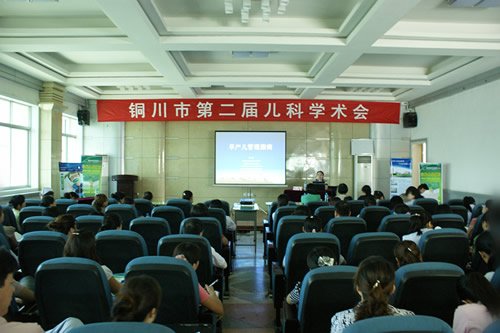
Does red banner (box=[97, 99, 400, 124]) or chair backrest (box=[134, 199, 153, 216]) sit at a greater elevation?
red banner (box=[97, 99, 400, 124])

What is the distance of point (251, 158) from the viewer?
1040 centimetres

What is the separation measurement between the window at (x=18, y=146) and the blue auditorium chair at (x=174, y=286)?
669 cm

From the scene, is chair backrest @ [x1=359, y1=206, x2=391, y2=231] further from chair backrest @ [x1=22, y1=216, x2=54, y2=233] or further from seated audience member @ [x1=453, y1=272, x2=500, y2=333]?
chair backrest @ [x1=22, y1=216, x2=54, y2=233]

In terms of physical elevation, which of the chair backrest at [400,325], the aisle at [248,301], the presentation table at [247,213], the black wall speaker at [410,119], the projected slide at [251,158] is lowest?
the aisle at [248,301]

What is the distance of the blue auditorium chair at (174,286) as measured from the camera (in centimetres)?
231

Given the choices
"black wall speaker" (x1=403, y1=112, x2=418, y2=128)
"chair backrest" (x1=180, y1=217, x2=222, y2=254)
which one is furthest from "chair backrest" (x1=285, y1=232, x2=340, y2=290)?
"black wall speaker" (x1=403, y1=112, x2=418, y2=128)

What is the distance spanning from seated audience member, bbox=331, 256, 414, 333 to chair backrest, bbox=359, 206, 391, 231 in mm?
3487

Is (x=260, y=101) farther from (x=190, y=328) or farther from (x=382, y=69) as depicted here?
(x=190, y=328)

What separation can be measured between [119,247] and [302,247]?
1600 millimetres

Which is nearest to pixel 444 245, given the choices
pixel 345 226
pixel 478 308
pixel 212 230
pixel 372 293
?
pixel 345 226

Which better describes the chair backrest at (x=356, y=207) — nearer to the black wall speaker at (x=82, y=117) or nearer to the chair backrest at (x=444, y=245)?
the chair backrest at (x=444, y=245)

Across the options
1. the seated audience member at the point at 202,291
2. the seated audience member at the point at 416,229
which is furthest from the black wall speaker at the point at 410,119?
the seated audience member at the point at 202,291

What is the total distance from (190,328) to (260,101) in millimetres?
7328

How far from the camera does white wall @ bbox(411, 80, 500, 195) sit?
24.0 feet
